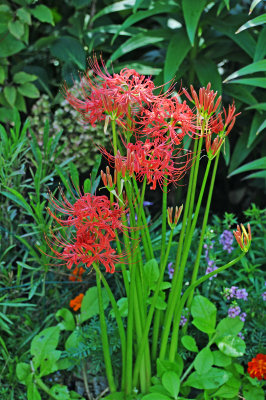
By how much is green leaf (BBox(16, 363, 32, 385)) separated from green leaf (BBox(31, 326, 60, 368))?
0.03 meters

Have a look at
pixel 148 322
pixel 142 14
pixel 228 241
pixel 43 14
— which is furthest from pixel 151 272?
pixel 43 14

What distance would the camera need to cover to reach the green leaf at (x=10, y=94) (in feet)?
7.47

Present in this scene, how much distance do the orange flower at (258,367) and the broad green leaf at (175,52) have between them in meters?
1.03

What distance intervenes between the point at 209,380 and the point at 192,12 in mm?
1276

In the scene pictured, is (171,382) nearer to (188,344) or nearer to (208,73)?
(188,344)

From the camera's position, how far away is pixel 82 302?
5.25 ft

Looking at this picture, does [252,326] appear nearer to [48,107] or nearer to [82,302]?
[82,302]


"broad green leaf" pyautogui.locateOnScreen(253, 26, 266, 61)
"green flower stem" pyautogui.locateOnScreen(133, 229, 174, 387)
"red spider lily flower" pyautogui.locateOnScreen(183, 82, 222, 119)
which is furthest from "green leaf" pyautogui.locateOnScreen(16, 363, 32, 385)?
"broad green leaf" pyautogui.locateOnScreen(253, 26, 266, 61)

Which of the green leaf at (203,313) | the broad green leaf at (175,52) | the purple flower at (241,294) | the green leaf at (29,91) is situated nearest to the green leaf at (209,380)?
the green leaf at (203,313)

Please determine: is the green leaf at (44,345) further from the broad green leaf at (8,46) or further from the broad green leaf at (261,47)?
the broad green leaf at (8,46)

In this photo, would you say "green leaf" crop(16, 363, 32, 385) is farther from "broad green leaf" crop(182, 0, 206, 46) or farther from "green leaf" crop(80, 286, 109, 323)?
"broad green leaf" crop(182, 0, 206, 46)

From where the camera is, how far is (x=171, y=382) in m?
1.32

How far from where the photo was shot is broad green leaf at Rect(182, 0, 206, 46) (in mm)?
1898

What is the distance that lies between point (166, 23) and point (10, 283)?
1437 millimetres
